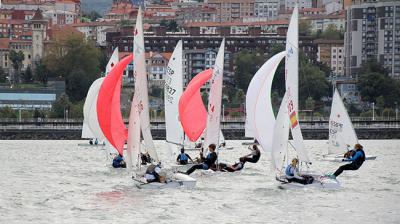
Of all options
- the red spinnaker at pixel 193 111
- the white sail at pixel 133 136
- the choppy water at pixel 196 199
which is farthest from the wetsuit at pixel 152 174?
the red spinnaker at pixel 193 111

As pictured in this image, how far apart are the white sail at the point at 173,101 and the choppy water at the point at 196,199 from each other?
2735 millimetres

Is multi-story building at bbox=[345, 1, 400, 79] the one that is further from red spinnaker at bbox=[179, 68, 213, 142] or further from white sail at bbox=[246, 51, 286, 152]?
white sail at bbox=[246, 51, 286, 152]

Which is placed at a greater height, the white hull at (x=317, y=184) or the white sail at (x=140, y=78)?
the white sail at (x=140, y=78)

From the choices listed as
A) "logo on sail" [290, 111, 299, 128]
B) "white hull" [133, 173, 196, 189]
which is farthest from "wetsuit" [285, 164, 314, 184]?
"white hull" [133, 173, 196, 189]

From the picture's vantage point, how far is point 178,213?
4234 cm

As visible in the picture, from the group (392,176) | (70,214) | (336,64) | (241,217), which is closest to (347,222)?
(241,217)

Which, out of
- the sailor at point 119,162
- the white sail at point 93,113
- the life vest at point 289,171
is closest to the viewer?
the life vest at point 289,171

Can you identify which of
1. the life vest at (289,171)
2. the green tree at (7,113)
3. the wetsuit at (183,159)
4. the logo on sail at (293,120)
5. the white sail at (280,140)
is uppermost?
the logo on sail at (293,120)

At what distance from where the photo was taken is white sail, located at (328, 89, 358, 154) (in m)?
64.9

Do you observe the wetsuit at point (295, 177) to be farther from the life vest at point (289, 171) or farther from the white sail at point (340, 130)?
the white sail at point (340, 130)

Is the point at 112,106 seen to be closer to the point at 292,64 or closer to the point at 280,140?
the point at 280,140

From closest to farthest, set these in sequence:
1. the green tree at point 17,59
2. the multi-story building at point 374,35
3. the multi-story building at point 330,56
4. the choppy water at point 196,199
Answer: the choppy water at point 196,199
the multi-story building at point 374,35
the green tree at point 17,59
the multi-story building at point 330,56

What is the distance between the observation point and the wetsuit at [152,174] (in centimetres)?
4725

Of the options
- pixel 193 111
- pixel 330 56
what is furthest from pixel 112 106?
pixel 330 56
